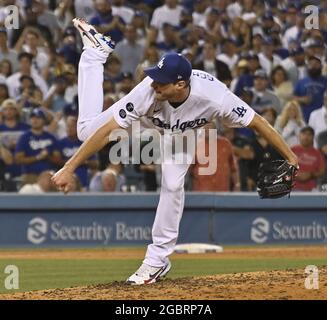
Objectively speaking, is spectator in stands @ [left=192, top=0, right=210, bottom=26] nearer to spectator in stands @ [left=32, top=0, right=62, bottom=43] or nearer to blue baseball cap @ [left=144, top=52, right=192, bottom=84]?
spectator in stands @ [left=32, top=0, right=62, bottom=43]

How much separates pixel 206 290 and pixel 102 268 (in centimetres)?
384

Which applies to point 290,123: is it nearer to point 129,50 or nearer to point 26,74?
point 129,50

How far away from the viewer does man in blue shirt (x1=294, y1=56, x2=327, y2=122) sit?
53.9 ft

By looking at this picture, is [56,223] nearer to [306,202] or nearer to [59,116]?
[59,116]

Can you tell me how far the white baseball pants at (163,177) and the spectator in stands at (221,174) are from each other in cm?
580

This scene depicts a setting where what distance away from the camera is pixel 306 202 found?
49.5ft

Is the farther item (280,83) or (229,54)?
(229,54)

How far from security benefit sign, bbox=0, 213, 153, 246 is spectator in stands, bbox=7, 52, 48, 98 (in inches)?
94.5

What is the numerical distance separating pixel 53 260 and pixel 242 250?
2865 millimetres

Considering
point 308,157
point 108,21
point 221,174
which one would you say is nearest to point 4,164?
point 221,174

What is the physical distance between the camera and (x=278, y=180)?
28.9ft

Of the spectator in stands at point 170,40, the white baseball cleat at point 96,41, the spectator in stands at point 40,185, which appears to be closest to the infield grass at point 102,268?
the spectator in stands at point 40,185
